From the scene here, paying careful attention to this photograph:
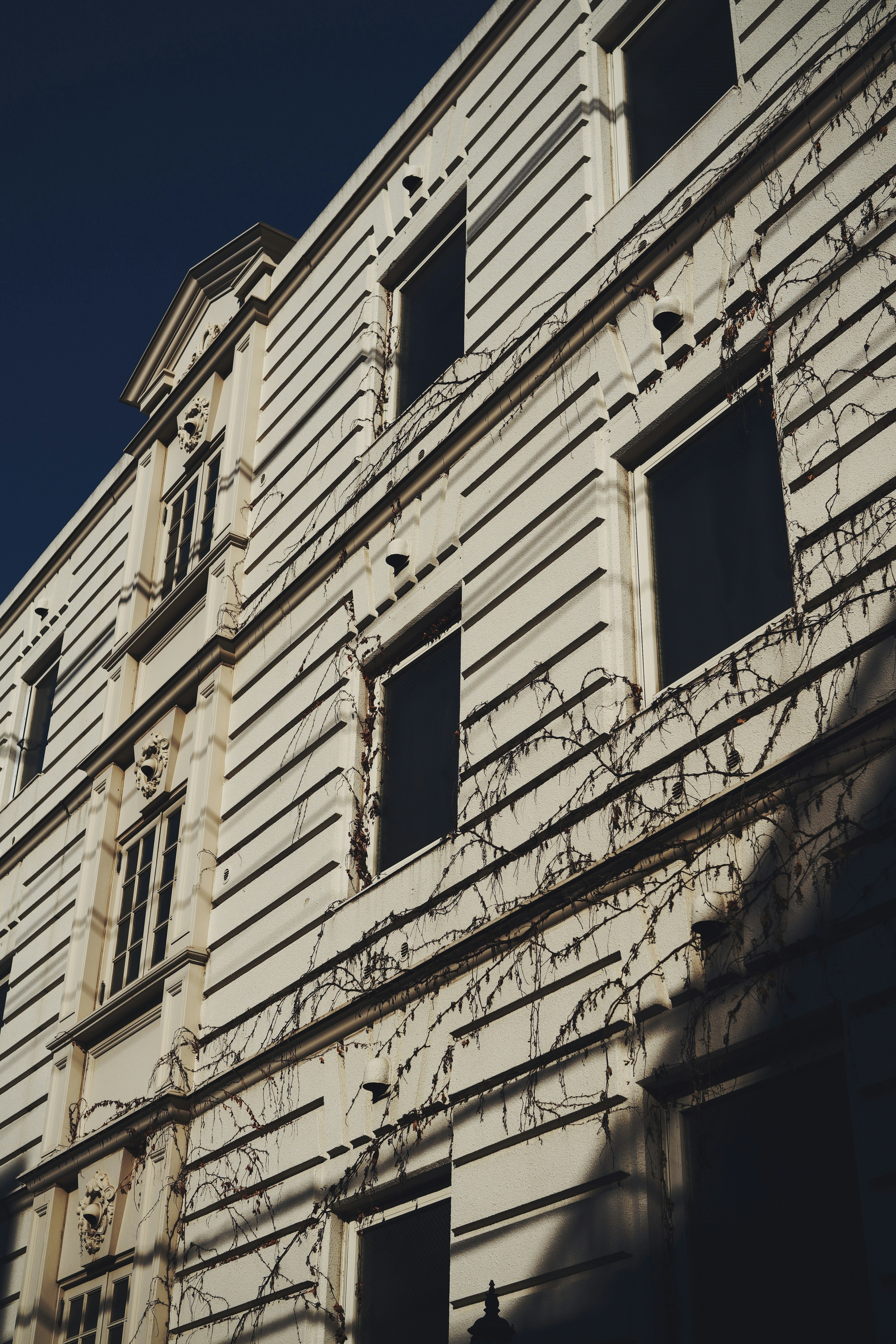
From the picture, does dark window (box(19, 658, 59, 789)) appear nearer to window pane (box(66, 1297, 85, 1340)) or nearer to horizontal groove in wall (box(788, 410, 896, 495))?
window pane (box(66, 1297, 85, 1340))

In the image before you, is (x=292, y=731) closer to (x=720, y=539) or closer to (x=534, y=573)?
(x=534, y=573)

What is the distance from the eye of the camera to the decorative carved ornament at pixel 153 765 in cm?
1442

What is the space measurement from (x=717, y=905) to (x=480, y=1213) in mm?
2368

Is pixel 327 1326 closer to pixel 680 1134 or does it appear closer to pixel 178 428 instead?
pixel 680 1134

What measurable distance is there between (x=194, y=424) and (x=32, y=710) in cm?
614

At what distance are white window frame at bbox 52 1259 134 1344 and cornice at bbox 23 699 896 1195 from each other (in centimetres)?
99

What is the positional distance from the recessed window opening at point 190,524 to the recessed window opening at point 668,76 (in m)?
6.25

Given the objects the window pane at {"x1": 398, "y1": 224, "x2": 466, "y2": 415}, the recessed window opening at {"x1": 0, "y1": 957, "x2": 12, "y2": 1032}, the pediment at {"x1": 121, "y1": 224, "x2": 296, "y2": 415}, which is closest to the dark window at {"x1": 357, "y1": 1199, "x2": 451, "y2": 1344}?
the window pane at {"x1": 398, "y1": 224, "x2": 466, "y2": 415}

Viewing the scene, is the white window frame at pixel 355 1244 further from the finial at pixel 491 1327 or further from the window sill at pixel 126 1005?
the window sill at pixel 126 1005

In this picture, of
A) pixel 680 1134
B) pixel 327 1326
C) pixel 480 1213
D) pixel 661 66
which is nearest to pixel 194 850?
pixel 327 1326

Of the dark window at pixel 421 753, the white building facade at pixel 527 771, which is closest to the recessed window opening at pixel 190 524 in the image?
the white building facade at pixel 527 771

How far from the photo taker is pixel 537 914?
28.5 ft

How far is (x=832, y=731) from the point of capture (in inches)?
281

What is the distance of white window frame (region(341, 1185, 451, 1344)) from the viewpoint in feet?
30.2
